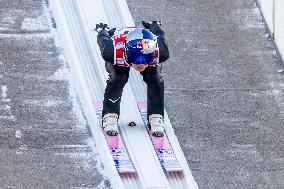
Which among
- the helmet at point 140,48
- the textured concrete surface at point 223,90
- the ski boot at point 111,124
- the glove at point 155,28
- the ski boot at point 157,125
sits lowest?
the textured concrete surface at point 223,90

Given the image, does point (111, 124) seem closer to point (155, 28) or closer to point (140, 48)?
point (140, 48)

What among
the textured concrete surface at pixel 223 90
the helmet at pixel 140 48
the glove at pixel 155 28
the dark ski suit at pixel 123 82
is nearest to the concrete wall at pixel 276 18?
the textured concrete surface at pixel 223 90

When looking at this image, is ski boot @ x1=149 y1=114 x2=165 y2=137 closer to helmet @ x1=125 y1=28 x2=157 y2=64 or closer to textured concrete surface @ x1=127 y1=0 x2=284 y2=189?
textured concrete surface @ x1=127 y1=0 x2=284 y2=189

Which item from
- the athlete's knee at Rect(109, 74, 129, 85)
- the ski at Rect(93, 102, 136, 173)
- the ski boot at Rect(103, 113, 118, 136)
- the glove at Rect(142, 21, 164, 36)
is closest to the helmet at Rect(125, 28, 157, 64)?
the athlete's knee at Rect(109, 74, 129, 85)

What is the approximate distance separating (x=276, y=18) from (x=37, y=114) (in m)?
3.84

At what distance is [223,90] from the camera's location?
14805 millimetres

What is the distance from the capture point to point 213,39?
52.2 ft

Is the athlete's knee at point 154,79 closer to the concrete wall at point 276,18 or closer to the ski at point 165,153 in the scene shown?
the ski at point 165,153

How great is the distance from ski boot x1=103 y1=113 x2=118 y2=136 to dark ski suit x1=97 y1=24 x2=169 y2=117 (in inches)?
2.3

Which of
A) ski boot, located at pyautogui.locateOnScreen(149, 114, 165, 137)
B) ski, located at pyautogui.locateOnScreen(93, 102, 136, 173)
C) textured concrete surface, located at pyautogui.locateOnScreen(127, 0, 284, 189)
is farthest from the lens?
ski boot, located at pyautogui.locateOnScreen(149, 114, 165, 137)

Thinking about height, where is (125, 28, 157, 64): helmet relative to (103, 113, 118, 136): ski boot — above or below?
above

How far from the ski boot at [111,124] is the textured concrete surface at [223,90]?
2.59ft

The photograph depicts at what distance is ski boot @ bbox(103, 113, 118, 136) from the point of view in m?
13.7

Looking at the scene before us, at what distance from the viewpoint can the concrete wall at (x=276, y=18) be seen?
15631 mm
